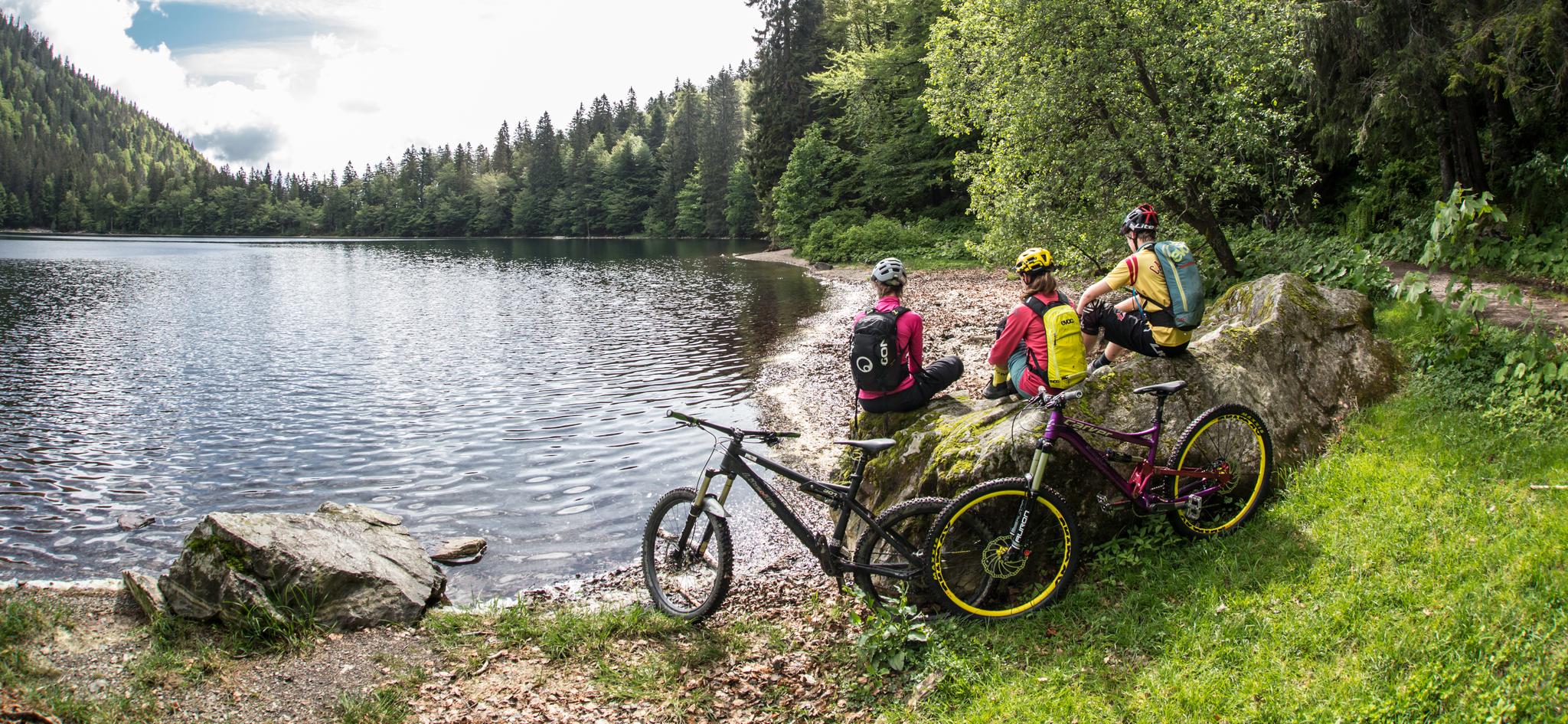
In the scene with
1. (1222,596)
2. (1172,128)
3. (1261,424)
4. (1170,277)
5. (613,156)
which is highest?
(613,156)

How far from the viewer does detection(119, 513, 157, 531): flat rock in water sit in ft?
35.7

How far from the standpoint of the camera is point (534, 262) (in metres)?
68.9

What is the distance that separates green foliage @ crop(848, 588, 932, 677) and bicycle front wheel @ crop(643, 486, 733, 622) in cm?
133

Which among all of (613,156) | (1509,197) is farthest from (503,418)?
(613,156)

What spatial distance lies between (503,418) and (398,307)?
24.5 metres

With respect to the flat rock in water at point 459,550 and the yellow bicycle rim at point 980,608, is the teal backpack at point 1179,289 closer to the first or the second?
the yellow bicycle rim at point 980,608

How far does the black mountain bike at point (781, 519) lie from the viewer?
6.04 metres

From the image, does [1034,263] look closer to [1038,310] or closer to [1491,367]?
[1038,310]

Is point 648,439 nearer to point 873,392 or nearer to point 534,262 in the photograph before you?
point 873,392

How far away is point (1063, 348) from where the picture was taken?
6.86m

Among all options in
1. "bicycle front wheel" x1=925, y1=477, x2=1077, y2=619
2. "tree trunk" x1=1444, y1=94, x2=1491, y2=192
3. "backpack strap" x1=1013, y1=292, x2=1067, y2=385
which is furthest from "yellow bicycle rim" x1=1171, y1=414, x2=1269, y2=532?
"tree trunk" x1=1444, y1=94, x2=1491, y2=192

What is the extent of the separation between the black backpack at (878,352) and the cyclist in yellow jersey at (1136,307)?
1814mm

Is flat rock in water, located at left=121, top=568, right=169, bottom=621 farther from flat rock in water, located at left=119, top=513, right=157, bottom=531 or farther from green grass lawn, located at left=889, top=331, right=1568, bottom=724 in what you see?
green grass lawn, located at left=889, top=331, right=1568, bottom=724

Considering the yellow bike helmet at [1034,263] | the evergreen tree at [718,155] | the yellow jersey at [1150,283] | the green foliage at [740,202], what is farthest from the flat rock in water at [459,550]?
the evergreen tree at [718,155]
